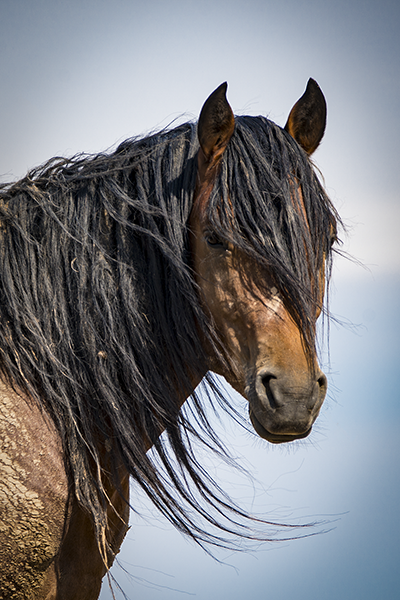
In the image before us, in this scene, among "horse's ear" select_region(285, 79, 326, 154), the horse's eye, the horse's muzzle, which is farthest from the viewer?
"horse's ear" select_region(285, 79, 326, 154)

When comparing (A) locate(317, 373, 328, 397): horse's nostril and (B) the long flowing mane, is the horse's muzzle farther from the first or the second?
(B) the long flowing mane

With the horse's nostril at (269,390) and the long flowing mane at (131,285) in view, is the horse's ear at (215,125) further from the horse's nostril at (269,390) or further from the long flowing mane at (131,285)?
the horse's nostril at (269,390)

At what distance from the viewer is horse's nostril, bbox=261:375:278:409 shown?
3.61 ft

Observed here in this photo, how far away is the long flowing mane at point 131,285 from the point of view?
1.25 meters

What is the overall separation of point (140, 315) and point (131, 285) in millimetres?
82

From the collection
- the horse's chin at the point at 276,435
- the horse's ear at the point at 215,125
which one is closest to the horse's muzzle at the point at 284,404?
the horse's chin at the point at 276,435

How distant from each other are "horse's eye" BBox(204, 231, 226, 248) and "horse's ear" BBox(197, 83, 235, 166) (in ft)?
0.69

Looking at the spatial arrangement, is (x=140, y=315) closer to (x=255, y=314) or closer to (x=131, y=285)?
(x=131, y=285)

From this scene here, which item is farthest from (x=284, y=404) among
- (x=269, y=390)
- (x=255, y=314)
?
(x=255, y=314)

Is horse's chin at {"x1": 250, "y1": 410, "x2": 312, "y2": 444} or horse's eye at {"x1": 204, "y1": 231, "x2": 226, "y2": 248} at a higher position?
horse's eye at {"x1": 204, "y1": 231, "x2": 226, "y2": 248}

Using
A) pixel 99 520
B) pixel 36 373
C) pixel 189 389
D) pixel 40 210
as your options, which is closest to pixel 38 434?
pixel 36 373

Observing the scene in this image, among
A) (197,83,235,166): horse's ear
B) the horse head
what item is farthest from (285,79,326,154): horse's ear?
(197,83,235,166): horse's ear

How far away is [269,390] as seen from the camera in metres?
1.11

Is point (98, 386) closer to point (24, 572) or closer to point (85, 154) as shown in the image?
point (24, 572)
